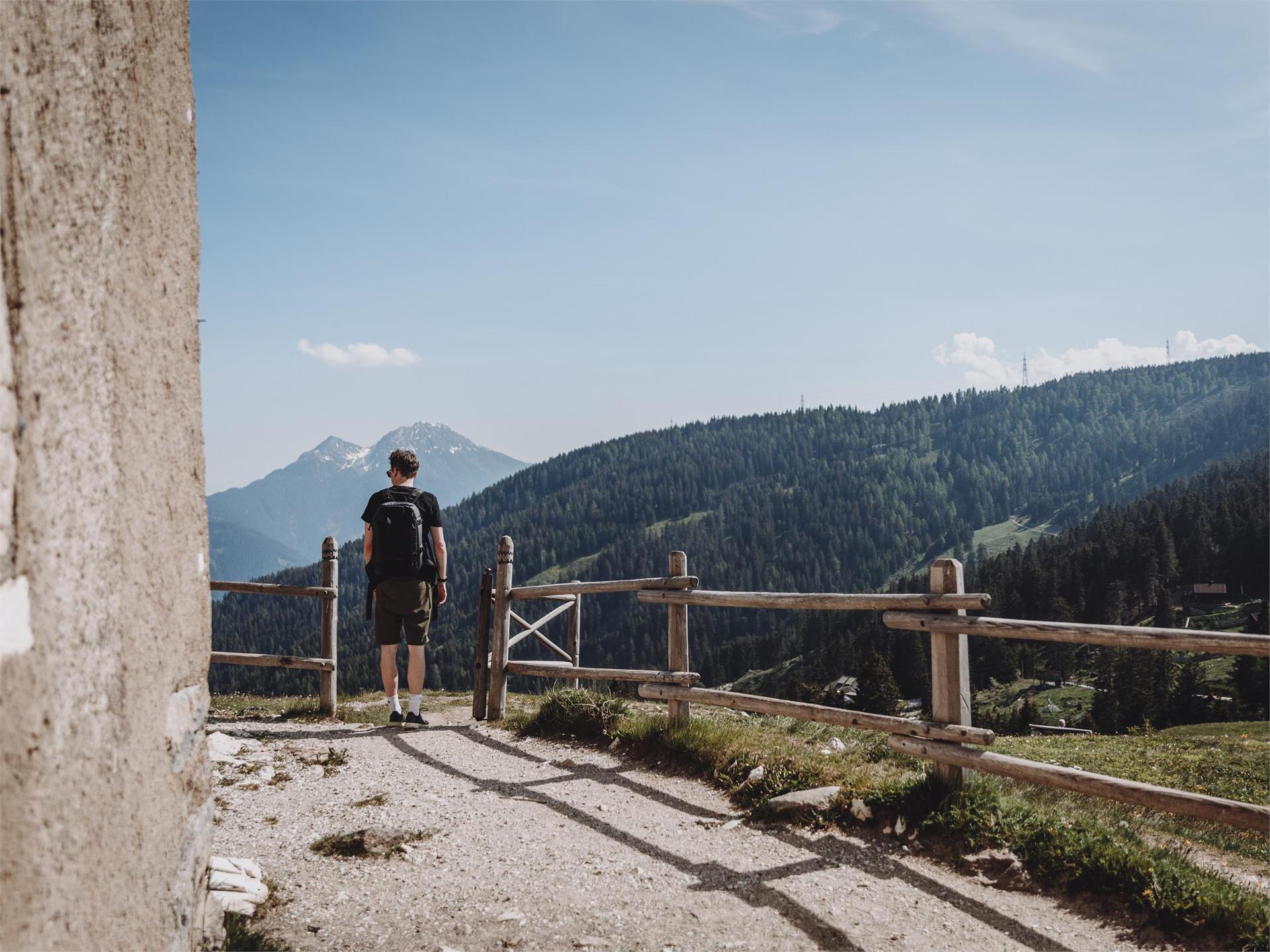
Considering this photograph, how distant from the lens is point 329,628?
9.99 meters

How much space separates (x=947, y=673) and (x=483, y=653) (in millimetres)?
5748

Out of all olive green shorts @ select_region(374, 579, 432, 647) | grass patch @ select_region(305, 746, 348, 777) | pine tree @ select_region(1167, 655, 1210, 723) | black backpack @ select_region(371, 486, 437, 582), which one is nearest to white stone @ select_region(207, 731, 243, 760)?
grass patch @ select_region(305, 746, 348, 777)

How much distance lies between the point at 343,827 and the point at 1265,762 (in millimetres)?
13033

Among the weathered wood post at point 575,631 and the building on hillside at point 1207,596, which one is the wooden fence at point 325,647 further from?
the building on hillside at point 1207,596

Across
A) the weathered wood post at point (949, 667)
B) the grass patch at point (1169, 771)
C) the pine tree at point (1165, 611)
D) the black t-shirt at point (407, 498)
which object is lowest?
the pine tree at point (1165, 611)

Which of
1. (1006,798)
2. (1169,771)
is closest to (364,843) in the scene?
(1006,798)

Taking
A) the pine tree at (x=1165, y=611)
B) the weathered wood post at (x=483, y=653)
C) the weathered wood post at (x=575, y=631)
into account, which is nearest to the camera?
the weathered wood post at (x=483, y=653)

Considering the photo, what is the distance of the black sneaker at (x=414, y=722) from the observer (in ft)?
29.5

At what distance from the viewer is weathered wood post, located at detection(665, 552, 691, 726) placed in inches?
303

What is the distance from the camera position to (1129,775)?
30.9 ft

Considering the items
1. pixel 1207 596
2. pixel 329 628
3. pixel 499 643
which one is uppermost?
pixel 329 628

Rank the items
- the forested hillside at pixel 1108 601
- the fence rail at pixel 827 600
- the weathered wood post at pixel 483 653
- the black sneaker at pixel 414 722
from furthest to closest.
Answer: the forested hillside at pixel 1108 601 → the weathered wood post at pixel 483 653 → the black sneaker at pixel 414 722 → the fence rail at pixel 827 600

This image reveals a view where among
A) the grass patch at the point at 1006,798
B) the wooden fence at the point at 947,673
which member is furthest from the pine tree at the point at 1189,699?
the wooden fence at the point at 947,673

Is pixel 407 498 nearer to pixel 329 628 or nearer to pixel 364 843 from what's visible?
pixel 329 628
